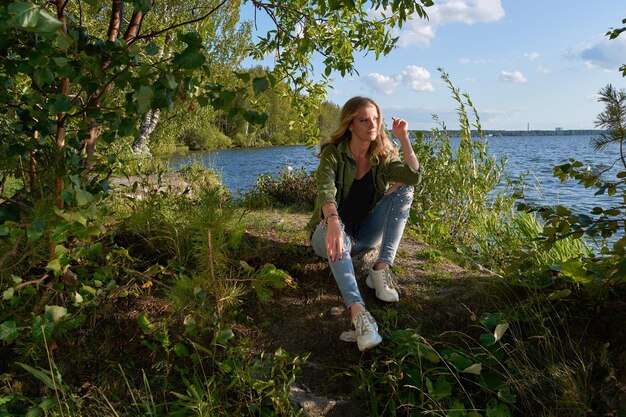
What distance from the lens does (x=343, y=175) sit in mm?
3266

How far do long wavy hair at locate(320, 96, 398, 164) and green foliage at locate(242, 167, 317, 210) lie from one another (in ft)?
9.23

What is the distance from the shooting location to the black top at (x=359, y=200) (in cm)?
337

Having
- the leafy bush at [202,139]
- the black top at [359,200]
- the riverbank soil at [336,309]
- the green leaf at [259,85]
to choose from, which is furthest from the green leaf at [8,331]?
the leafy bush at [202,139]

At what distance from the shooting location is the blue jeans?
2.78 meters

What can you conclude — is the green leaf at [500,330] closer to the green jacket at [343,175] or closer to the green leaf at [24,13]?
the green jacket at [343,175]

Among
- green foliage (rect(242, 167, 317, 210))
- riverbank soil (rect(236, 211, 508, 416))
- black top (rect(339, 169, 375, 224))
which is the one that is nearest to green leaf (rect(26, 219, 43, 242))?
riverbank soil (rect(236, 211, 508, 416))

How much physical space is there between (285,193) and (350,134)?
3.33 metres

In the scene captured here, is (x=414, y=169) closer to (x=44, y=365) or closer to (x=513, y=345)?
(x=513, y=345)

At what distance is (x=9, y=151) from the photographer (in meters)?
2.26

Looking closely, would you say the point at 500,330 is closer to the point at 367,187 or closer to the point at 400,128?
the point at 367,187

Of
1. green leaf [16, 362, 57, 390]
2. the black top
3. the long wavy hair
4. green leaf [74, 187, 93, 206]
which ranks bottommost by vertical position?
green leaf [16, 362, 57, 390]

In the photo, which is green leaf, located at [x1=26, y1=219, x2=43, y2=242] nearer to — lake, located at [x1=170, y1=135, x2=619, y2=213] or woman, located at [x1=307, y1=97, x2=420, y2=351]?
woman, located at [x1=307, y1=97, x2=420, y2=351]

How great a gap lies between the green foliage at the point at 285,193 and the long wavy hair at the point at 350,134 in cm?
281

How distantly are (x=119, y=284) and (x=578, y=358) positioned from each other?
2.75 m
